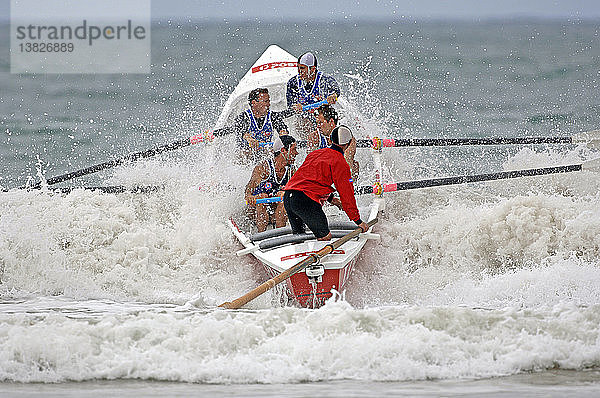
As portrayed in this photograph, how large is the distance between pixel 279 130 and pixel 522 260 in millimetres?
2738

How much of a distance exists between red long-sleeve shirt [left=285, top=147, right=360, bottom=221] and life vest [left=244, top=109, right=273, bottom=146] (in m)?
1.34

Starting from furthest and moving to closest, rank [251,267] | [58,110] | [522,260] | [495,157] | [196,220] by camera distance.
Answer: [58,110]
[495,157]
[196,220]
[522,260]
[251,267]

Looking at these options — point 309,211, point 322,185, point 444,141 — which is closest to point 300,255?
point 309,211

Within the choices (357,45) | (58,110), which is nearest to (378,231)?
(58,110)

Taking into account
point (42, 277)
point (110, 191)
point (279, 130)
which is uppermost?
point (279, 130)

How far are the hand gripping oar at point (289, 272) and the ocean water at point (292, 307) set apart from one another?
133 millimetres

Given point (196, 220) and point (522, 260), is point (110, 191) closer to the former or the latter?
point (196, 220)

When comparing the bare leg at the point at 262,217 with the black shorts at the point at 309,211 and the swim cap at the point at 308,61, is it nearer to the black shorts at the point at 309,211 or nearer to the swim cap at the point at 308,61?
the black shorts at the point at 309,211

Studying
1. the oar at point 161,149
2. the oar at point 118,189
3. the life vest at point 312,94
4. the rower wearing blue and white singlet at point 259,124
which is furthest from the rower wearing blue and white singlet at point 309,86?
the oar at point 118,189

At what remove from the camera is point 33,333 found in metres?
4.63

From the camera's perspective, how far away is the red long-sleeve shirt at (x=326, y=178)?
6.10 m

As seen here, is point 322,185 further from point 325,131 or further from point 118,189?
point 118,189

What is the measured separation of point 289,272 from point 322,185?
1.06 m

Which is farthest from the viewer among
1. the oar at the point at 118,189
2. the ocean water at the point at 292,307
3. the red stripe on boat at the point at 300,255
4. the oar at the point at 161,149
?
the oar at the point at 118,189
